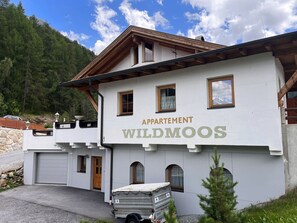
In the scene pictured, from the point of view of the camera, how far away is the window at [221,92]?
903 cm

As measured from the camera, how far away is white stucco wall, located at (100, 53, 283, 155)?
8109 millimetres

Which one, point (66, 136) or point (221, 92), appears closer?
point (221, 92)

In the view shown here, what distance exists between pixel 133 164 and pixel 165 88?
13.6ft

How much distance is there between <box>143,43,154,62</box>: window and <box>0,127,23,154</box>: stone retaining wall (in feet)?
66.5

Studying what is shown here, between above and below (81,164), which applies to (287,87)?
above

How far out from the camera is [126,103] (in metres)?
12.2

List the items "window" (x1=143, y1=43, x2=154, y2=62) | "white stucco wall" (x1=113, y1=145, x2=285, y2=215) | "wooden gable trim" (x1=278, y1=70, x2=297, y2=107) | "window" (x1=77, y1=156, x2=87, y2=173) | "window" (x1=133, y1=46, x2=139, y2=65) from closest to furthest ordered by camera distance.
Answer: "wooden gable trim" (x1=278, y1=70, x2=297, y2=107) → "white stucco wall" (x1=113, y1=145, x2=285, y2=215) → "window" (x1=143, y1=43, x2=154, y2=62) → "window" (x1=133, y1=46, x2=139, y2=65) → "window" (x1=77, y1=156, x2=87, y2=173)

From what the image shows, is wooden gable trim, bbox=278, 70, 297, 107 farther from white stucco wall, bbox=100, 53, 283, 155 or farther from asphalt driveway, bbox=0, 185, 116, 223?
asphalt driveway, bbox=0, 185, 116, 223

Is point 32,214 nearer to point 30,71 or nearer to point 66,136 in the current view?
point 66,136

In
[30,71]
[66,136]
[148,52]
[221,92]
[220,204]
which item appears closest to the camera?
[220,204]

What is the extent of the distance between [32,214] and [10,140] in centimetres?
1788

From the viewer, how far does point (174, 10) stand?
23.5 meters

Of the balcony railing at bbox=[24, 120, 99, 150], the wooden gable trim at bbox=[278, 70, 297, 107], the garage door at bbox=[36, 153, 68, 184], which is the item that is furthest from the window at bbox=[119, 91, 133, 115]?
the garage door at bbox=[36, 153, 68, 184]

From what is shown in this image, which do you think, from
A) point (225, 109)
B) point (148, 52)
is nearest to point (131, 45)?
point (148, 52)
